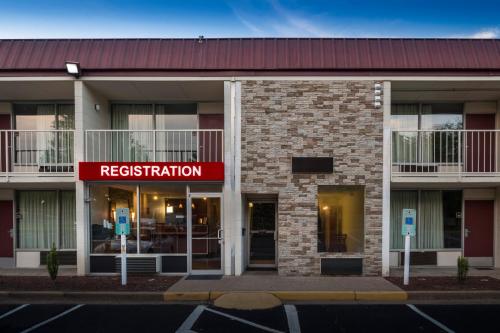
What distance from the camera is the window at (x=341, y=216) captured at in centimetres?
1080

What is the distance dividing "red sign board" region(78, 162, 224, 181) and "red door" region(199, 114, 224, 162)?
4.57 feet

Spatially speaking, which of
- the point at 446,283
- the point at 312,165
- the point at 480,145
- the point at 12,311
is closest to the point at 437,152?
the point at 480,145

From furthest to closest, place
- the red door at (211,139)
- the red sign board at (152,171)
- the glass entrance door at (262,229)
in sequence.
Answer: the red door at (211,139) < the glass entrance door at (262,229) < the red sign board at (152,171)

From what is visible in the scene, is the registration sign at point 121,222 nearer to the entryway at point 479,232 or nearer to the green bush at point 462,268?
the green bush at point 462,268

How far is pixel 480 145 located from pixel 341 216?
17.4ft

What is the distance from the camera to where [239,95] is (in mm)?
10727

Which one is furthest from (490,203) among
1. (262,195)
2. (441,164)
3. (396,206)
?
(262,195)

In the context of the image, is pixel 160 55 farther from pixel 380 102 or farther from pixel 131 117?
pixel 380 102

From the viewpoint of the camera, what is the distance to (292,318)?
7344 millimetres

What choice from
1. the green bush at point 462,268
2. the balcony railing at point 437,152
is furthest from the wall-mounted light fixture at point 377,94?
the green bush at point 462,268

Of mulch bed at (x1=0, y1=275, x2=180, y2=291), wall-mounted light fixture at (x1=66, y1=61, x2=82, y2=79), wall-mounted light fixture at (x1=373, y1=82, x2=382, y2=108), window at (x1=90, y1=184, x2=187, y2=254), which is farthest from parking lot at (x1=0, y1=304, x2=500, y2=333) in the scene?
wall-mounted light fixture at (x1=66, y1=61, x2=82, y2=79)

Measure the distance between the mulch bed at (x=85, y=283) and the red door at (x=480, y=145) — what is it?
9.71 meters

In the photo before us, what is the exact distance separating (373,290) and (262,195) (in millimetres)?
4154

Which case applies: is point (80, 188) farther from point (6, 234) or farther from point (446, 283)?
point (446, 283)
